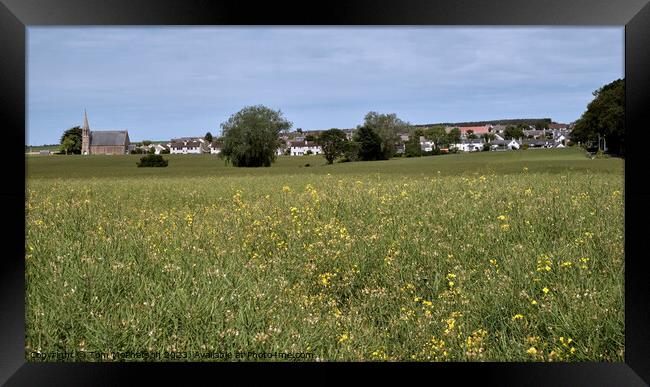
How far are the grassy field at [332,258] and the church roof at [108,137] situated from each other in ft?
1.05

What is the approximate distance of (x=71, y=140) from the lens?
5.35 meters

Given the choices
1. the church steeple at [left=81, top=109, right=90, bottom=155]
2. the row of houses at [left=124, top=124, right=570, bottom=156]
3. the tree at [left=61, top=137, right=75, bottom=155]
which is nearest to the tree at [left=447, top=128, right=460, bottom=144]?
the row of houses at [left=124, top=124, right=570, bottom=156]

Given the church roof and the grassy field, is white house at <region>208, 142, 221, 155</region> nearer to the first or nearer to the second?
the grassy field

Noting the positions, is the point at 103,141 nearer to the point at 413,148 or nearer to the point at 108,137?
the point at 108,137

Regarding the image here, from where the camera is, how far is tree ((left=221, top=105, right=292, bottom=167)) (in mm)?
5504

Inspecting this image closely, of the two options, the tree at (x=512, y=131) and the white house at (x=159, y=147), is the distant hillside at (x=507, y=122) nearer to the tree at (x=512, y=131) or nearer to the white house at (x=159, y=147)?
the tree at (x=512, y=131)

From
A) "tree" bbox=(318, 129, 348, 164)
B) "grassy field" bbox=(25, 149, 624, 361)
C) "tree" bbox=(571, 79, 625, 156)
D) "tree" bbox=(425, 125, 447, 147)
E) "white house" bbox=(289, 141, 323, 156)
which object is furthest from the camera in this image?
"white house" bbox=(289, 141, 323, 156)

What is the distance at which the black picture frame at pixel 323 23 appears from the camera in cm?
371

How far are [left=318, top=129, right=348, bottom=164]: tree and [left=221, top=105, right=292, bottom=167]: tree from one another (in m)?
0.51

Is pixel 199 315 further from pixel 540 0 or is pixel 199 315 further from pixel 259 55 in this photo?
pixel 540 0

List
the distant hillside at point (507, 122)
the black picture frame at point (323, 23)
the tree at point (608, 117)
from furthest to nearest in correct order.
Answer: the distant hillside at point (507, 122), the tree at point (608, 117), the black picture frame at point (323, 23)

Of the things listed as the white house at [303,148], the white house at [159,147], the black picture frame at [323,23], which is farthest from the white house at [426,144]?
the white house at [159,147]

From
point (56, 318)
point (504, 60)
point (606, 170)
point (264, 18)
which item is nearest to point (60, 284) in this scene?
point (56, 318)
